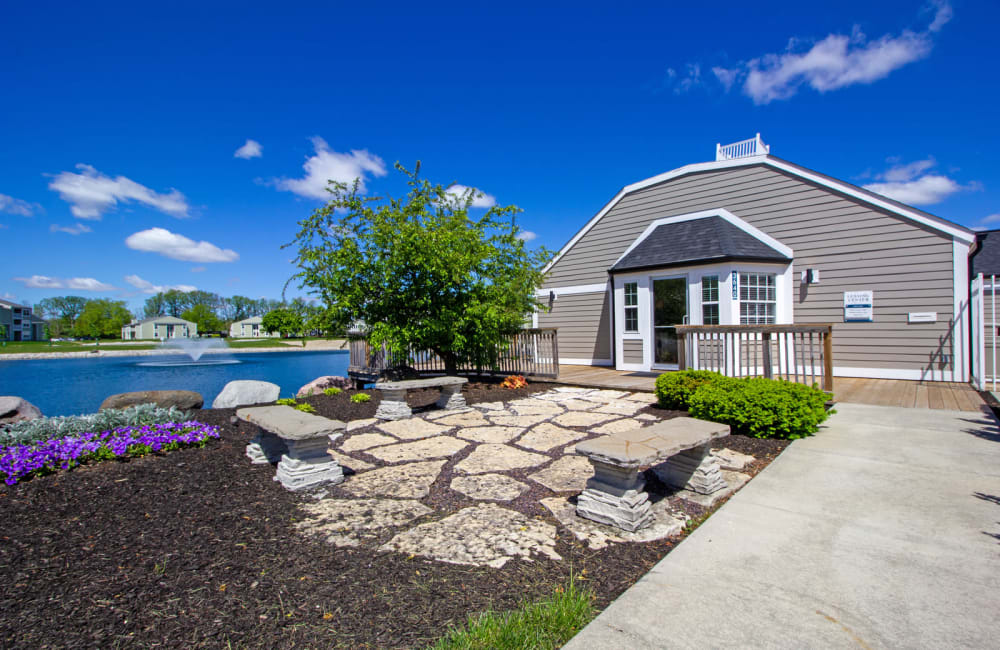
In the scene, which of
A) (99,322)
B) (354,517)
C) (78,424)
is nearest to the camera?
(354,517)

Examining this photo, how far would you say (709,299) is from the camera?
8.88 m

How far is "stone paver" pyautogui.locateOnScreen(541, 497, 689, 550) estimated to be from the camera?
2.53 metres

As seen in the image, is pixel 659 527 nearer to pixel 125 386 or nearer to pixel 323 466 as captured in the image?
pixel 323 466

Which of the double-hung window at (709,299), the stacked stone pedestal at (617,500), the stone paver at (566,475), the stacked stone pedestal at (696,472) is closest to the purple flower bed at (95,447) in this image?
the stone paver at (566,475)

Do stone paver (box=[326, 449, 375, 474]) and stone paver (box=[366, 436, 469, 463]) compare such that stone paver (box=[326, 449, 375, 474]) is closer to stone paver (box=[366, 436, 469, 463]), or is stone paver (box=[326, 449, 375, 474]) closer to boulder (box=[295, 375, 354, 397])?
stone paver (box=[366, 436, 469, 463])

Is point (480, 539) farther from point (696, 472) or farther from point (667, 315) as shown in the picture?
point (667, 315)

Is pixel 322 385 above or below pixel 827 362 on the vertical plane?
below

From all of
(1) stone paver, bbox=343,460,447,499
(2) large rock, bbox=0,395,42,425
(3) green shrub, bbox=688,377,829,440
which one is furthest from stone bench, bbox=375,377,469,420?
(2) large rock, bbox=0,395,42,425

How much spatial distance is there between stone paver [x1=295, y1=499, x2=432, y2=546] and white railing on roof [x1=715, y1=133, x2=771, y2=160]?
405 inches

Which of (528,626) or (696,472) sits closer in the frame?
(528,626)

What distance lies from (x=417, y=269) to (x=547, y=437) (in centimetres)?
462

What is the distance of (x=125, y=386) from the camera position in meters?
15.4

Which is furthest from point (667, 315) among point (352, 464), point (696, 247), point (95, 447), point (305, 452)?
point (95, 447)

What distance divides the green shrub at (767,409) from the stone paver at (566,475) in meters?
1.73
